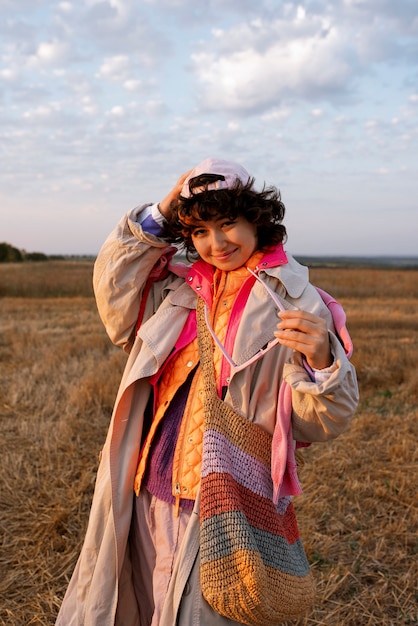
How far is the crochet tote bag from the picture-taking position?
1.71 metres

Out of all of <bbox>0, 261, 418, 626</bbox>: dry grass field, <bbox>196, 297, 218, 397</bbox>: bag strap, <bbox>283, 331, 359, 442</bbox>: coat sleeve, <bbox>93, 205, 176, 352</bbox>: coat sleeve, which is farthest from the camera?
<bbox>0, 261, 418, 626</bbox>: dry grass field

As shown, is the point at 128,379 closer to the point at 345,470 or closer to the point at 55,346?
the point at 345,470

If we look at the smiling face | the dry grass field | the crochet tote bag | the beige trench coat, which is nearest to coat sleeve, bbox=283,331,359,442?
the beige trench coat

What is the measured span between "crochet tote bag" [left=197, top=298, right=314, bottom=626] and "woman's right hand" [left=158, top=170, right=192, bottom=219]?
53cm

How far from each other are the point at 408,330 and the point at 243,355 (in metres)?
10.5

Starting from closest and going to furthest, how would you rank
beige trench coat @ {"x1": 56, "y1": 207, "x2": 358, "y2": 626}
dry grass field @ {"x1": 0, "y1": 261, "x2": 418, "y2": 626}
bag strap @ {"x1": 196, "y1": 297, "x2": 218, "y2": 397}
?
beige trench coat @ {"x1": 56, "y1": 207, "x2": 358, "y2": 626} → bag strap @ {"x1": 196, "y1": 297, "x2": 218, "y2": 397} → dry grass field @ {"x1": 0, "y1": 261, "x2": 418, "y2": 626}

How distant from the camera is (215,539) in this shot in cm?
173

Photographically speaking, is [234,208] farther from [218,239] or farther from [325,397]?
[325,397]

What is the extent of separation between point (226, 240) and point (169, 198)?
0.94 ft

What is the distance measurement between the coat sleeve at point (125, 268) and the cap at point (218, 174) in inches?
9.5

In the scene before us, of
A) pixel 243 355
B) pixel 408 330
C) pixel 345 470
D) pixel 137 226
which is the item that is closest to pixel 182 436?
pixel 243 355

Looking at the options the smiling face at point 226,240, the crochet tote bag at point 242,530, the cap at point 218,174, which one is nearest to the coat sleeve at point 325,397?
the crochet tote bag at point 242,530

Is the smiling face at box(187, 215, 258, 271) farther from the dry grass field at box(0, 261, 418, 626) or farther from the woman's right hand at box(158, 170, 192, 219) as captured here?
the dry grass field at box(0, 261, 418, 626)

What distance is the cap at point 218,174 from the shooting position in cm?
197
